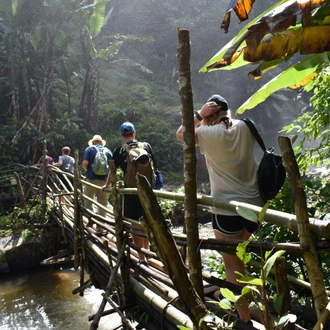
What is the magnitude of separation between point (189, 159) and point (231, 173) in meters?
0.69

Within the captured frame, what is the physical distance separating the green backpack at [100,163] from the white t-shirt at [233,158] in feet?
9.87

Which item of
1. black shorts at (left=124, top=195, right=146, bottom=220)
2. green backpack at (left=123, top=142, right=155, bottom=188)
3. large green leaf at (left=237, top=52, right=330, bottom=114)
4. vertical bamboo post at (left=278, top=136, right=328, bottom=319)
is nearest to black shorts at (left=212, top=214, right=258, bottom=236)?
vertical bamboo post at (left=278, top=136, right=328, bottom=319)

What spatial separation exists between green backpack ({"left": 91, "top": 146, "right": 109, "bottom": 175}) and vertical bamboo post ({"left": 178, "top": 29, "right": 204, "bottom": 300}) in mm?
3577

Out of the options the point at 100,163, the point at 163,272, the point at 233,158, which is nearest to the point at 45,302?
the point at 100,163

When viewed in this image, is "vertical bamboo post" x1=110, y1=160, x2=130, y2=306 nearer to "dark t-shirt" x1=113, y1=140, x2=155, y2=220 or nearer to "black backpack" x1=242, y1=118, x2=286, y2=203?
"dark t-shirt" x1=113, y1=140, x2=155, y2=220

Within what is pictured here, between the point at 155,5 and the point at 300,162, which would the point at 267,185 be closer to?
the point at 300,162

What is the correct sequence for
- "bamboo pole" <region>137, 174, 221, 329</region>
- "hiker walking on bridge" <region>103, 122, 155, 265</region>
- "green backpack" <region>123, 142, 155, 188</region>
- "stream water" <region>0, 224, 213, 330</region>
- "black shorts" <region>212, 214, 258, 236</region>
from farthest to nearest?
"stream water" <region>0, 224, 213, 330</region>, "hiker walking on bridge" <region>103, 122, 155, 265</region>, "green backpack" <region>123, 142, 155, 188</region>, "black shorts" <region>212, 214, 258, 236</region>, "bamboo pole" <region>137, 174, 221, 329</region>

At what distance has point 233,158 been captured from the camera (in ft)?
6.57

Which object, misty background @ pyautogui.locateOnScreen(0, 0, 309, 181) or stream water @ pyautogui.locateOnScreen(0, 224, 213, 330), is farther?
misty background @ pyautogui.locateOnScreen(0, 0, 309, 181)

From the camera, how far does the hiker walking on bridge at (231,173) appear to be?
1.96 meters

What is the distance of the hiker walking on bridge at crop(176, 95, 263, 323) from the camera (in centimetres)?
196

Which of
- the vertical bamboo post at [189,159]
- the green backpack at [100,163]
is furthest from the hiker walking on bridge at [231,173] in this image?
the green backpack at [100,163]

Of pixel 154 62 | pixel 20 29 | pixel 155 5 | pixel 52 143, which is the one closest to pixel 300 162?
pixel 52 143

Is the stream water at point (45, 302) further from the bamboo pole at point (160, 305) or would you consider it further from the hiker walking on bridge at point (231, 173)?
the hiker walking on bridge at point (231, 173)
